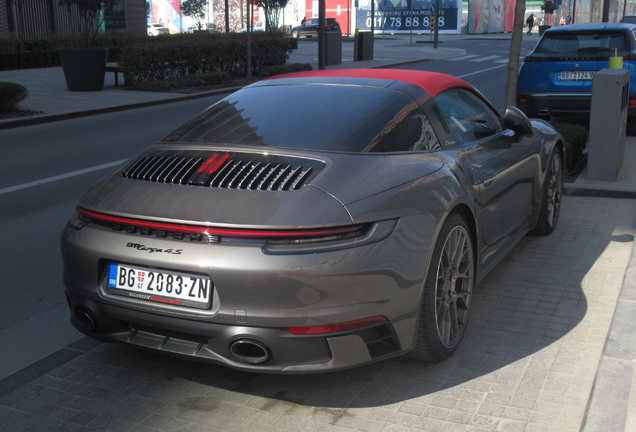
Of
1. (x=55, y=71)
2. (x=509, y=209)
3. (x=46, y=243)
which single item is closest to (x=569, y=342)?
(x=509, y=209)

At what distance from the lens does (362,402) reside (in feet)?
10.9

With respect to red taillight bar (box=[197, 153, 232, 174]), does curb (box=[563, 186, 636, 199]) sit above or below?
below

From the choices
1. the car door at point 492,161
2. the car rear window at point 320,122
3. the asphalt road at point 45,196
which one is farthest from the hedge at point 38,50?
the car rear window at point 320,122

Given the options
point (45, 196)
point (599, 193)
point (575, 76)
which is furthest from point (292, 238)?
point (575, 76)

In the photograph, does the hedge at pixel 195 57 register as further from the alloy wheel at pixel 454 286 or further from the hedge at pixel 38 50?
the alloy wheel at pixel 454 286

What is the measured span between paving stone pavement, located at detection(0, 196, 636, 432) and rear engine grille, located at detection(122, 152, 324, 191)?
93 centimetres

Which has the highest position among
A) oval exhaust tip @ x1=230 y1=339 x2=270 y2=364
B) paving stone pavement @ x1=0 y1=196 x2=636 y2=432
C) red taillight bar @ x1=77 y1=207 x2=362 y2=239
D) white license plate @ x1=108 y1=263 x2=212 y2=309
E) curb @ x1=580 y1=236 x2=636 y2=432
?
red taillight bar @ x1=77 y1=207 x2=362 y2=239

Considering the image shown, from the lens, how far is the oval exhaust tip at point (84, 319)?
3.36m

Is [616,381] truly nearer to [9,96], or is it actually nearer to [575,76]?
[575,76]

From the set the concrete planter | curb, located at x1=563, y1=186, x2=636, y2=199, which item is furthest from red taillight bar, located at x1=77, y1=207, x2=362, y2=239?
the concrete planter

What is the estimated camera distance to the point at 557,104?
10.4 m

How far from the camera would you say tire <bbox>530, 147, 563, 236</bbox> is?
5703 millimetres

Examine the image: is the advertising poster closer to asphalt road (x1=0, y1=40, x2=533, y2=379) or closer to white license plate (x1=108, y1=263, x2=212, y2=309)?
asphalt road (x1=0, y1=40, x2=533, y2=379)

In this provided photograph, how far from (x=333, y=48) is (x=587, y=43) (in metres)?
18.9
